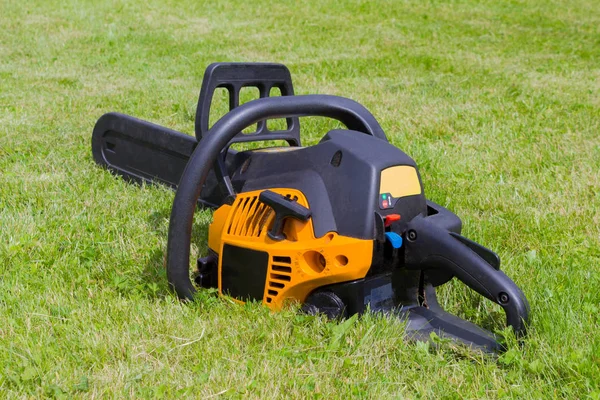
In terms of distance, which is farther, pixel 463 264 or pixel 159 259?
pixel 159 259

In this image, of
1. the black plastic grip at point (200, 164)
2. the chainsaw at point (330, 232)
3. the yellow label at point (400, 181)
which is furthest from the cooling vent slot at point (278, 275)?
the yellow label at point (400, 181)

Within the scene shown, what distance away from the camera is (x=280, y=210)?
2.35 metres

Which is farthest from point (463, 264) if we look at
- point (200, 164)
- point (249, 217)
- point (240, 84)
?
point (240, 84)

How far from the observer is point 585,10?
1469cm

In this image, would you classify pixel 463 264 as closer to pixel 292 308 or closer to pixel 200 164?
pixel 292 308

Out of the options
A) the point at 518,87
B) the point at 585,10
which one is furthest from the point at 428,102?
the point at 585,10

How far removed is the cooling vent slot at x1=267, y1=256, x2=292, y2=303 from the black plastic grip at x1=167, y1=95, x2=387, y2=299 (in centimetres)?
32

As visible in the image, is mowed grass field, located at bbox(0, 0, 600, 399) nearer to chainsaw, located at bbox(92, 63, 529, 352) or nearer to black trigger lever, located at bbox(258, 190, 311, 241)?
chainsaw, located at bbox(92, 63, 529, 352)

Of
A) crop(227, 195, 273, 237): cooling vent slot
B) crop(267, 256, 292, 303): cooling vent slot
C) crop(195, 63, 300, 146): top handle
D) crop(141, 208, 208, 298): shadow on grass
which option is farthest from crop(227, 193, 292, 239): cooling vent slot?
crop(141, 208, 208, 298): shadow on grass

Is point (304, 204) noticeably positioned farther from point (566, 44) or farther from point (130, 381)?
point (566, 44)

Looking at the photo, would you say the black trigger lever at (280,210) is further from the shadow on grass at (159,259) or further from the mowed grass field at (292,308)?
Result: the shadow on grass at (159,259)

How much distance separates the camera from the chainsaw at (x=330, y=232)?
2229mm

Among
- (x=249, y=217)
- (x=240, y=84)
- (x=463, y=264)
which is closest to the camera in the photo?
(x=463, y=264)

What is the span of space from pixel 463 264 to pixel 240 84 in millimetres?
1291
